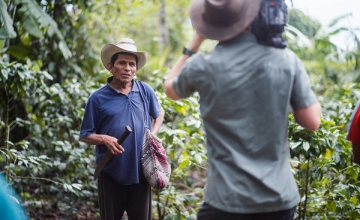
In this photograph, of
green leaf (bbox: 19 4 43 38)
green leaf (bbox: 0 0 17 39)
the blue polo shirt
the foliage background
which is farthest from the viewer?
Answer: green leaf (bbox: 19 4 43 38)

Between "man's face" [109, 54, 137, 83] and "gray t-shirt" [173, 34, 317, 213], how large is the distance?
1.45 meters

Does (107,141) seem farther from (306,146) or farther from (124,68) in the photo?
(306,146)

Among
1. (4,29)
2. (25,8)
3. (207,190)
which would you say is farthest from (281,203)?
(25,8)

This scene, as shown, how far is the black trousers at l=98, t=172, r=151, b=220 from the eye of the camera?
13.2 ft

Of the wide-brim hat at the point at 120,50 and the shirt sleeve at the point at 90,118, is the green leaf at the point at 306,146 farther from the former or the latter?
the shirt sleeve at the point at 90,118

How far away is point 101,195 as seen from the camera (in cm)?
407

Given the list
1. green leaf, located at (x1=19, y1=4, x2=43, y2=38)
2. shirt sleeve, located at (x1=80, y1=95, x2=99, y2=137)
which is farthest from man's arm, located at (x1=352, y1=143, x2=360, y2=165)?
green leaf, located at (x1=19, y1=4, x2=43, y2=38)

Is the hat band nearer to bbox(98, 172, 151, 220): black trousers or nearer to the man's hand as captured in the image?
the man's hand

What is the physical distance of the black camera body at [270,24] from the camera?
257 centimetres

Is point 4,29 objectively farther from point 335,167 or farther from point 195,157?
point 335,167

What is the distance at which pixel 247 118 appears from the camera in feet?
8.36

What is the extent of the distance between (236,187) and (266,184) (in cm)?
14

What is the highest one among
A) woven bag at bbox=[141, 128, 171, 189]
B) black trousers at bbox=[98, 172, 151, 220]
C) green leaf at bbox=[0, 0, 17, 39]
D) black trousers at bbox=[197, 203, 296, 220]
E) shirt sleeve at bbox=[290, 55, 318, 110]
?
green leaf at bbox=[0, 0, 17, 39]

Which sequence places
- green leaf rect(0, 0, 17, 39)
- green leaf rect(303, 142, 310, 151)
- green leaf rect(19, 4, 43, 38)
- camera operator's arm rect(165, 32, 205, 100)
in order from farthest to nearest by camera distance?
green leaf rect(19, 4, 43, 38), green leaf rect(0, 0, 17, 39), green leaf rect(303, 142, 310, 151), camera operator's arm rect(165, 32, 205, 100)
